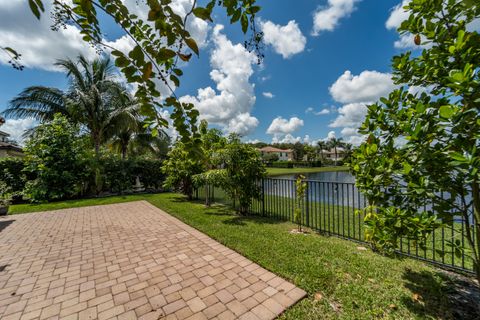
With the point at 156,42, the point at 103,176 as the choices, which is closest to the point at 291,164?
the point at 103,176

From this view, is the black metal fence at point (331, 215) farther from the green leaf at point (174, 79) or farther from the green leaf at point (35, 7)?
the green leaf at point (35, 7)

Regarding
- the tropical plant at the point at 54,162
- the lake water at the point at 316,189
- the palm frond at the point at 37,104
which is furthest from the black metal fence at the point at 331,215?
the palm frond at the point at 37,104

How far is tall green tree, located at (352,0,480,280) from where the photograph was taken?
146 cm

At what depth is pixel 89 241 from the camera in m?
4.06

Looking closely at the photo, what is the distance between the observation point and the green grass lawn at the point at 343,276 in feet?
6.57

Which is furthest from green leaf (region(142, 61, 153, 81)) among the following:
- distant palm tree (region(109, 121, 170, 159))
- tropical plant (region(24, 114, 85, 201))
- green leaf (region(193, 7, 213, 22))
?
distant palm tree (region(109, 121, 170, 159))

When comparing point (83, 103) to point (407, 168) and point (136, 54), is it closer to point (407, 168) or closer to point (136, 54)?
point (136, 54)

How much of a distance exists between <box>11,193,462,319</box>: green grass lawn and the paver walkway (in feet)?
0.71

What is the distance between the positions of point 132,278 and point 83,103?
35.1ft

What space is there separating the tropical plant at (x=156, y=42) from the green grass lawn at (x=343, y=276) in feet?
7.13

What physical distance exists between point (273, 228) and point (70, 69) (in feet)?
40.3

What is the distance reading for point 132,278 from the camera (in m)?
2.71

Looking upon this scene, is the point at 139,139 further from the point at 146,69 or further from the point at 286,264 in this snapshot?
the point at 146,69

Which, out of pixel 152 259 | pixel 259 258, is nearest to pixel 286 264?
pixel 259 258
